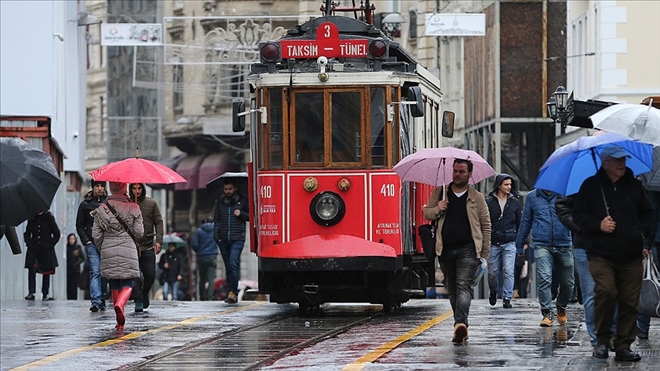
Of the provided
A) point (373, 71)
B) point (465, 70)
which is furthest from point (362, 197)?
point (465, 70)

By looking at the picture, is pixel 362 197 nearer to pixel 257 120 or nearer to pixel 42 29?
pixel 257 120

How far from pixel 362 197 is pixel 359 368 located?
266 inches

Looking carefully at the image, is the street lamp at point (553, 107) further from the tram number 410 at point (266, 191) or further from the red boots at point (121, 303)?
the red boots at point (121, 303)

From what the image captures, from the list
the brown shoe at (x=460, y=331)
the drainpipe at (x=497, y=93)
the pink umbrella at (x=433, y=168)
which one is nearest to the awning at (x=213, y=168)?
the drainpipe at (x=497, y=93)

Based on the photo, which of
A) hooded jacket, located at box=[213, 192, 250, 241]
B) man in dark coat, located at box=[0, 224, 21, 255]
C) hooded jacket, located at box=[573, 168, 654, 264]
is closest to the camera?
hooded jacket, located at box=[573, 168, 654, 264]

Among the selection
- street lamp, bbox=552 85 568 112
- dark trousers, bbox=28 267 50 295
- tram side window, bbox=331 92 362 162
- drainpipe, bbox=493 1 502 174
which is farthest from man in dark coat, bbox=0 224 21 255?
drainpipe, bbox=493 1 502 174

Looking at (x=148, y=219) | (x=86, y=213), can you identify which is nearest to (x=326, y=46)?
(x=148, y=219)

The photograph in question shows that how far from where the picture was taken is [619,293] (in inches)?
574

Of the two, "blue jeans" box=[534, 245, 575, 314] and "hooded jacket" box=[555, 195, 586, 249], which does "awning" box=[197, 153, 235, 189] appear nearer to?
"blue jeans" box=[534, 245, 575, 314]

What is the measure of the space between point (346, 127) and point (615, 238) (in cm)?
683

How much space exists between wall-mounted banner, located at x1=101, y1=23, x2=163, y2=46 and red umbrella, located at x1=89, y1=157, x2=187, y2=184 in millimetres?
19440

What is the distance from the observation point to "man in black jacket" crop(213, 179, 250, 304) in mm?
25109

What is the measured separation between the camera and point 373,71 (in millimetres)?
20906

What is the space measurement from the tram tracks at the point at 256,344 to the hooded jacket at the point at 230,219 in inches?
149
